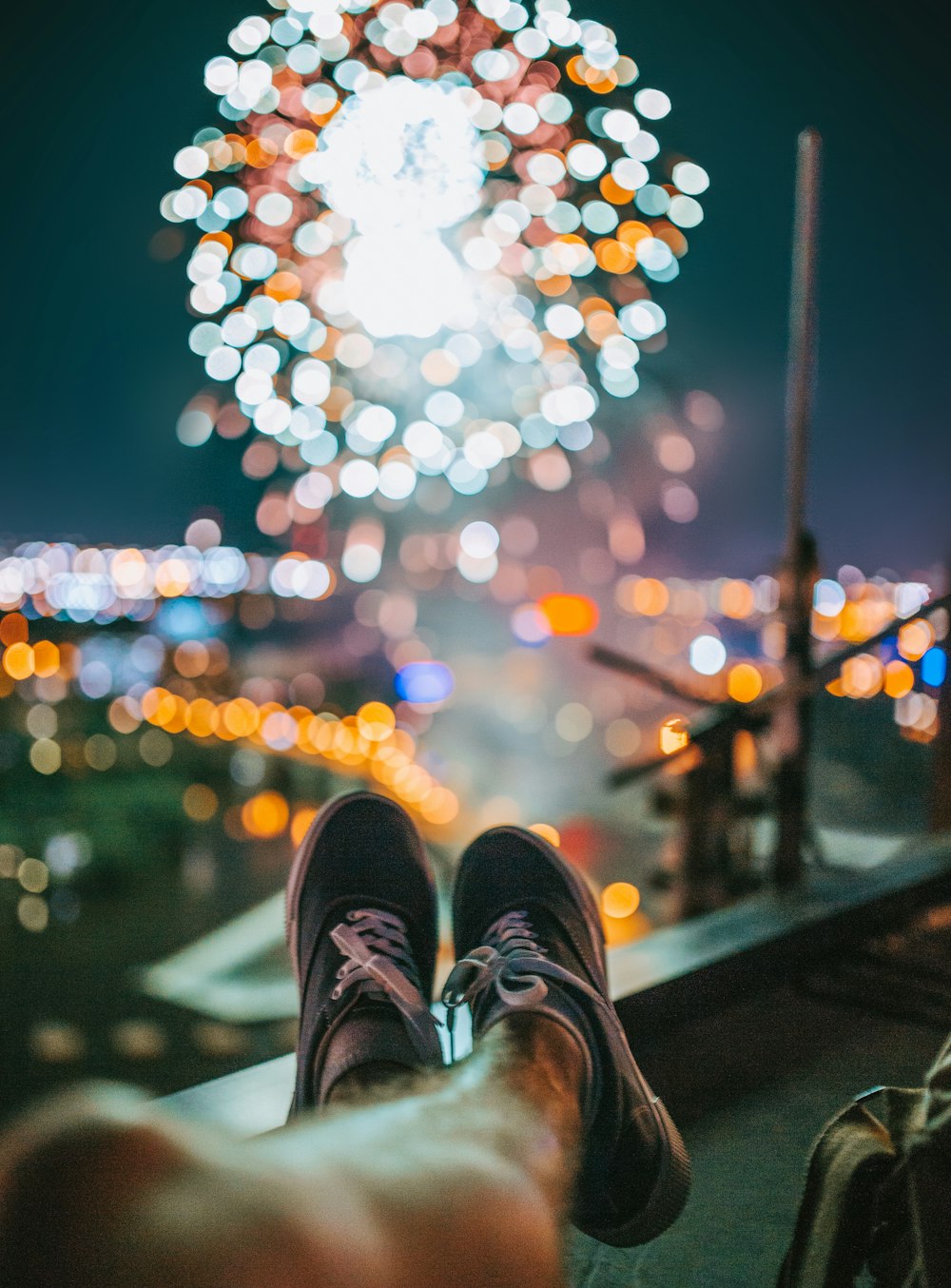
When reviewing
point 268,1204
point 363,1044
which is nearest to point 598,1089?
point 363,1044

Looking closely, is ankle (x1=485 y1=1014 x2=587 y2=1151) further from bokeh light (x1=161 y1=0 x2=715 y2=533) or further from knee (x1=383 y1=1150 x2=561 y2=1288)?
bokeh light (x1=161 y1=0 x2=715 y2=533)

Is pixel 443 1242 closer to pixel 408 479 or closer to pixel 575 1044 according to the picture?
pixel 575 1044

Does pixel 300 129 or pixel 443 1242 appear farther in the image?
pixel 300 129

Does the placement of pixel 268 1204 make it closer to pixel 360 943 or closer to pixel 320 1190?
pixel 320 1190

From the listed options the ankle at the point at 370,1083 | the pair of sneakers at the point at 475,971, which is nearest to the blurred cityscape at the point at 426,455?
the pair of sneakers at the point at 475,971

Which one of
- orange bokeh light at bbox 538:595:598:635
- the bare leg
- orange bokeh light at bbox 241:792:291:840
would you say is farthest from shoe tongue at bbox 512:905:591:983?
orange bokeh light at bbox 241:792:291:840

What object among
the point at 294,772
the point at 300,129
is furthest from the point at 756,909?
the point at 294,772
